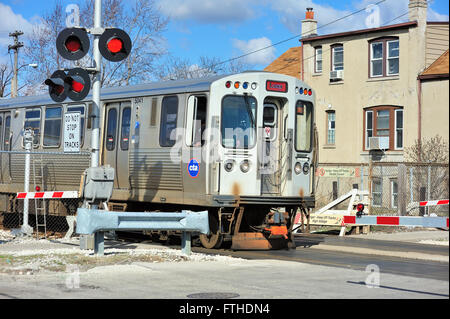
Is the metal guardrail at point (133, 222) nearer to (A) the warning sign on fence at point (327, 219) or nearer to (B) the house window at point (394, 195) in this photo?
(A) the warning sign on fence at point (327, 219)

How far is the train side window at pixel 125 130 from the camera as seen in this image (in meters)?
17.3

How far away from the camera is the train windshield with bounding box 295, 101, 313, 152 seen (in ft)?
53.8

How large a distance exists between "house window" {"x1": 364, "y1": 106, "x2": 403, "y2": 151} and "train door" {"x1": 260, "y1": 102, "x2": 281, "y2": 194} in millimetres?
20662

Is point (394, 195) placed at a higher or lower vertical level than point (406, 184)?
lower

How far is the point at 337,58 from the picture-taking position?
3819 centimetres

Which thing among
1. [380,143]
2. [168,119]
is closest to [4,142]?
[168,119]

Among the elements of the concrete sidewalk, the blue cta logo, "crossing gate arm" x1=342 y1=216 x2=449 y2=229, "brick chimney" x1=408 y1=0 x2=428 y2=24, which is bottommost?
the concrete sidewalk

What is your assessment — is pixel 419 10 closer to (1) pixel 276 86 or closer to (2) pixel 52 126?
(2) pixel 52 126

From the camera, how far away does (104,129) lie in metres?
18.1

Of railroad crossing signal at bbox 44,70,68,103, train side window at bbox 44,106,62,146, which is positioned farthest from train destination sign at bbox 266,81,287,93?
train side window at bbox 44,106,62,146

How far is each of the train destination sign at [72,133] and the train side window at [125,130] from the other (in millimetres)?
1111

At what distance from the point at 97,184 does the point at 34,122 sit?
282 inches

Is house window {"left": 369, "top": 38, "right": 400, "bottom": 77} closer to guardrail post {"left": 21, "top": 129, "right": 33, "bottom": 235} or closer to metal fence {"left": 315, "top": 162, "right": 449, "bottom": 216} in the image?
metal fence {"left": 315, "top": 162, "right": 449, "bottom": 216}
